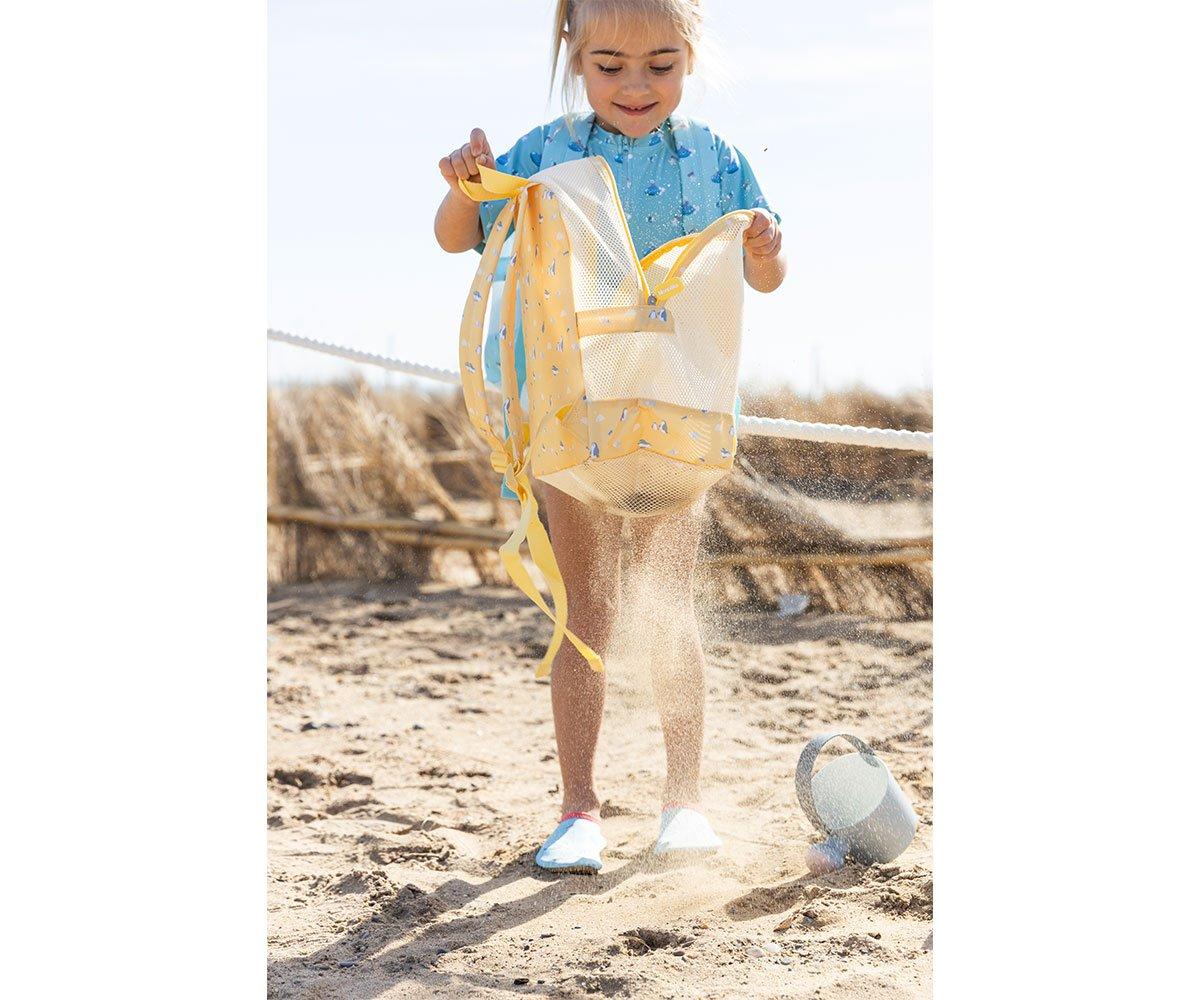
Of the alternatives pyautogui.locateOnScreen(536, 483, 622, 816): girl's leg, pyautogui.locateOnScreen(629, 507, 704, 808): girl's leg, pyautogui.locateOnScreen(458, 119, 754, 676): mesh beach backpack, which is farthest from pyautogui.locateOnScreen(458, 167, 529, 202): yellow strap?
pyautogui.locateOnScreen(629, 507, 704, 808): girl's leg

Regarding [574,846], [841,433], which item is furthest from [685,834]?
[841,433]

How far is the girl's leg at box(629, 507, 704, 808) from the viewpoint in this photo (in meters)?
2.22

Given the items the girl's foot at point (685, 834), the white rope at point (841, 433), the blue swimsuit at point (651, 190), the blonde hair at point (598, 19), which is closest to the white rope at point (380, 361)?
the white rope at point (841, 433)

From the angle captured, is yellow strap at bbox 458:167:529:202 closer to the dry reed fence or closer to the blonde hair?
the blonde hair

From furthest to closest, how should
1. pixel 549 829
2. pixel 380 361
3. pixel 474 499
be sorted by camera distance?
pixel 474 499 < pixel 380 361 < pixel 549 829

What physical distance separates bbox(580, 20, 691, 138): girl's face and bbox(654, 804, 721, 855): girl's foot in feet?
3.59

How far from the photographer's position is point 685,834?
2246mm

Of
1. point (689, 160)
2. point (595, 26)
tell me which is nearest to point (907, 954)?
point (689, 160)

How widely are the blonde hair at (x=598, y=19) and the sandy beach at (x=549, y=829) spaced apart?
34.2 inches

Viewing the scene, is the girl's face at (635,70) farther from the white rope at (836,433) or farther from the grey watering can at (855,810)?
the grey watering can at (855,810)

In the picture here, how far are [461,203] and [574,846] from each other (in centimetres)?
102

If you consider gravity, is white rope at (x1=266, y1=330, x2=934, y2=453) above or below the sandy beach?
above

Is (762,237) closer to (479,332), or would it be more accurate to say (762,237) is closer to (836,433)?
(479,332)

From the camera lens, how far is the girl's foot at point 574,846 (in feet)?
7.22
